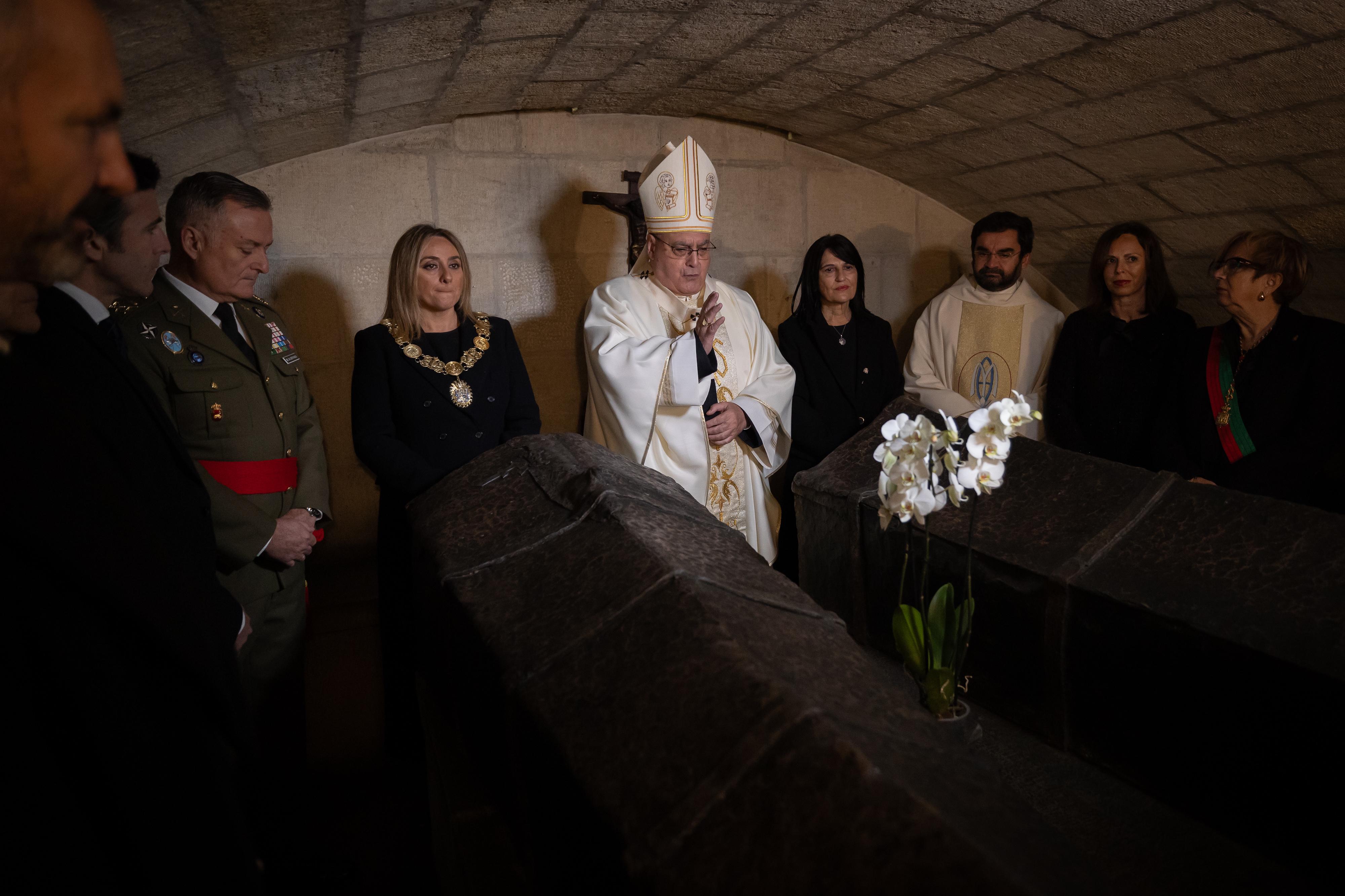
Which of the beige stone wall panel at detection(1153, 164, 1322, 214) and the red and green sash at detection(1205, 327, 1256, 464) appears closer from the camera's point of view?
the red and green sash at detection(1205, 327, 1256, 464)

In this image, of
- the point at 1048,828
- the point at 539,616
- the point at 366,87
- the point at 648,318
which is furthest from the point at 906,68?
the point at 1048,828

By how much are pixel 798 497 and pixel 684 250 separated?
1.30 meters

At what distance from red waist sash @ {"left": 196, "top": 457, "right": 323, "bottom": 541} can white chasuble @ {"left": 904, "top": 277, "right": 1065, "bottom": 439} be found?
8.58 ft

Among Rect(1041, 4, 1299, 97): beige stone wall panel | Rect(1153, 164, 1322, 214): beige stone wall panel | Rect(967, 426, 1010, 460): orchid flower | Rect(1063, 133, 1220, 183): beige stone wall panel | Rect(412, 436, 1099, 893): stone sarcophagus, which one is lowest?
Rect(412, 436, 1099, 893): stone sarcophagus

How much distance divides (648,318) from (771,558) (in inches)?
44.3

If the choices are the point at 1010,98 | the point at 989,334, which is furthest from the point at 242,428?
the point at 989,334

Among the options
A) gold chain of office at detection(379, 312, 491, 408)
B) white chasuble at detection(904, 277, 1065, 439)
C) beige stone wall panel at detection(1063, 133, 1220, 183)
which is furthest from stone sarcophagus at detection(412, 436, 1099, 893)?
beige stone wall panel at detection(1063, 133, 1220, 183)

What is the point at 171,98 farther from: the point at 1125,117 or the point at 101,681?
the point at 1125,117

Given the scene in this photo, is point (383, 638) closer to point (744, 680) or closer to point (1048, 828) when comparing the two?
point (744, 680)

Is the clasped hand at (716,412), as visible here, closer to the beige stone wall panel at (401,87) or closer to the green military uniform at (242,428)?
the beige stone wall panel at (401,87)

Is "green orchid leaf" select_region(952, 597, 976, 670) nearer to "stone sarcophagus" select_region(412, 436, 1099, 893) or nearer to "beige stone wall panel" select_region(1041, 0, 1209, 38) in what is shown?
"stone sarcophagus" select_region(412, 436, 1099, 893)

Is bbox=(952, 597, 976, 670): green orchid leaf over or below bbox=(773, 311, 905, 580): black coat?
below

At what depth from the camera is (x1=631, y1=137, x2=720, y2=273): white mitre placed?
3.21 metres

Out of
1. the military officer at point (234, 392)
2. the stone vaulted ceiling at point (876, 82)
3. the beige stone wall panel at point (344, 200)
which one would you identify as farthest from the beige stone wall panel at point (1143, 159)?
the military officer at point (234, 392)
